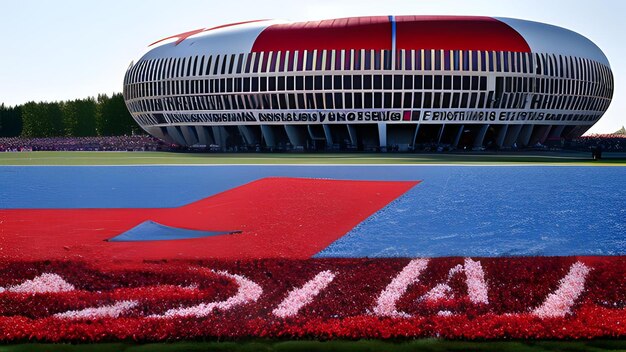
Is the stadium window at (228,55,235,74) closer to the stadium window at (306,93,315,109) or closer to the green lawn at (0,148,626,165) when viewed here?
the stadium window at (306,93,315,109)

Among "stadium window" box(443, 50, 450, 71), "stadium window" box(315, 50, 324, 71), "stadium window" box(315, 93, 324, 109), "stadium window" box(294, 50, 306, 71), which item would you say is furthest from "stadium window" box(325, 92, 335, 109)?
→ "stadium window" box(443, 50, 450, 71)

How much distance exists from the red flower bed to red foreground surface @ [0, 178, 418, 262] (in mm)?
1487

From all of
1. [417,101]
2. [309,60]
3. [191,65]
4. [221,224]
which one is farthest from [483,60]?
[221,224]

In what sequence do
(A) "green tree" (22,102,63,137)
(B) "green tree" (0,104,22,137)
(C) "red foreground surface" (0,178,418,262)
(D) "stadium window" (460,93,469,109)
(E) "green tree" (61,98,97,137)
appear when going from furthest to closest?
(B) "green tree" (0,104,22,137), (A) "green tree" (22,102,63,137), (E) "green tree" (61,98,97,137), (D) "stadium window" (460,93,469,109), (C) "red foreground surface" (0,178,418,262)

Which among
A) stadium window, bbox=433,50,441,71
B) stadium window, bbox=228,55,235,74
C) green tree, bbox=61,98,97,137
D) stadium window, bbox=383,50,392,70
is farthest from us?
green tree, bbox=61,98,97,137

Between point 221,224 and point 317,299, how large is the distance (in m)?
8.56

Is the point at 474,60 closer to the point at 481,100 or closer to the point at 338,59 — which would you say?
the point at 481,100

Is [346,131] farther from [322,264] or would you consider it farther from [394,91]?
[322,264]

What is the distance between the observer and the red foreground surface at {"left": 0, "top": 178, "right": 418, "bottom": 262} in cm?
1537

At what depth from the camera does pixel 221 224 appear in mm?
19469

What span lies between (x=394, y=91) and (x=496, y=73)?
1140 cm

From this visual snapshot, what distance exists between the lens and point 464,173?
36.4 meters

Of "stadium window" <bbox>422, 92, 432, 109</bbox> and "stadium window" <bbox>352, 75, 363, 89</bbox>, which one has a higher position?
"stadium window" <bbox>352, 75, 363, 89</bbox>

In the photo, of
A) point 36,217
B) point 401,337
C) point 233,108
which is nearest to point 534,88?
point 233,108
